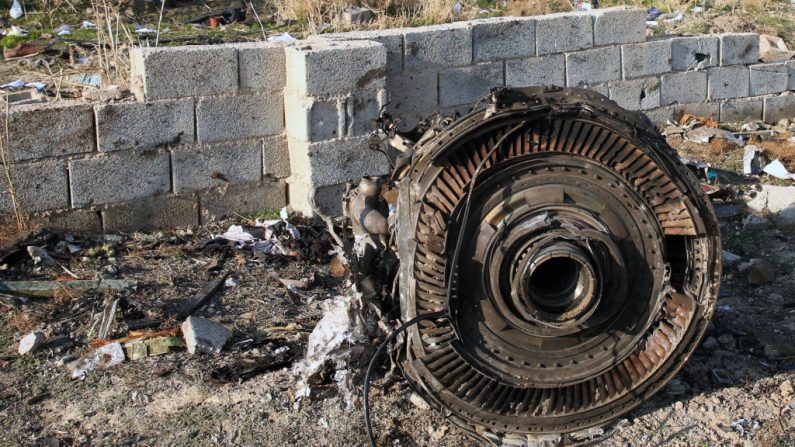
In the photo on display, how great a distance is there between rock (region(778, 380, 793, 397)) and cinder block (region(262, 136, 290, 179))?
4.00 m

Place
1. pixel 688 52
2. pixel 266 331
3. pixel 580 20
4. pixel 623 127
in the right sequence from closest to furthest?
pixel 623 127 → pixel 266 331 → pixel 580 20 → pixel 688 52

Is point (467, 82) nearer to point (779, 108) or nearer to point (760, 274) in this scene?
point (760, 274)

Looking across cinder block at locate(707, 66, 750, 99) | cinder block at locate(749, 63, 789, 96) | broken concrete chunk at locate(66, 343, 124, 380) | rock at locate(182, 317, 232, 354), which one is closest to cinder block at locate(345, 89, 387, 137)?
rock at locate(182, 317, 232, 354)

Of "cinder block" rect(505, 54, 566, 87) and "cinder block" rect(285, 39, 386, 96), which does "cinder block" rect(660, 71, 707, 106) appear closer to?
"cinder block" rect(505, 54, 566, 87)

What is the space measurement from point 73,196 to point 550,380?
395 cm

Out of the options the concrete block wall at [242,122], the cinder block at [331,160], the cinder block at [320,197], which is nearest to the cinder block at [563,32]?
the concrete block wall at [242,122]

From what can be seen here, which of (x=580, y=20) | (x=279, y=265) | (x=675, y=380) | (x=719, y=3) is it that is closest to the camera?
(x=675, y=380)

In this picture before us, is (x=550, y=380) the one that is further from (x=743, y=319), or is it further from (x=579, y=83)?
(x=579, y=83)

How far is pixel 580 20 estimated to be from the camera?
27.2 ft

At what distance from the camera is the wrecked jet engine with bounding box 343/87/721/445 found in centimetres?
355

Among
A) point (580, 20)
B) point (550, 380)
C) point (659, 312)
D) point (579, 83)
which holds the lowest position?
point (550, 380)

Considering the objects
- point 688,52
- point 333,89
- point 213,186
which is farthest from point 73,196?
point 688,52

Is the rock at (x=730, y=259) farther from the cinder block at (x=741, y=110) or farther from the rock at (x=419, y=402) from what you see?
the cinder block at (x=741, y=110)

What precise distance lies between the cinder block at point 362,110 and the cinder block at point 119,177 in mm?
1377
